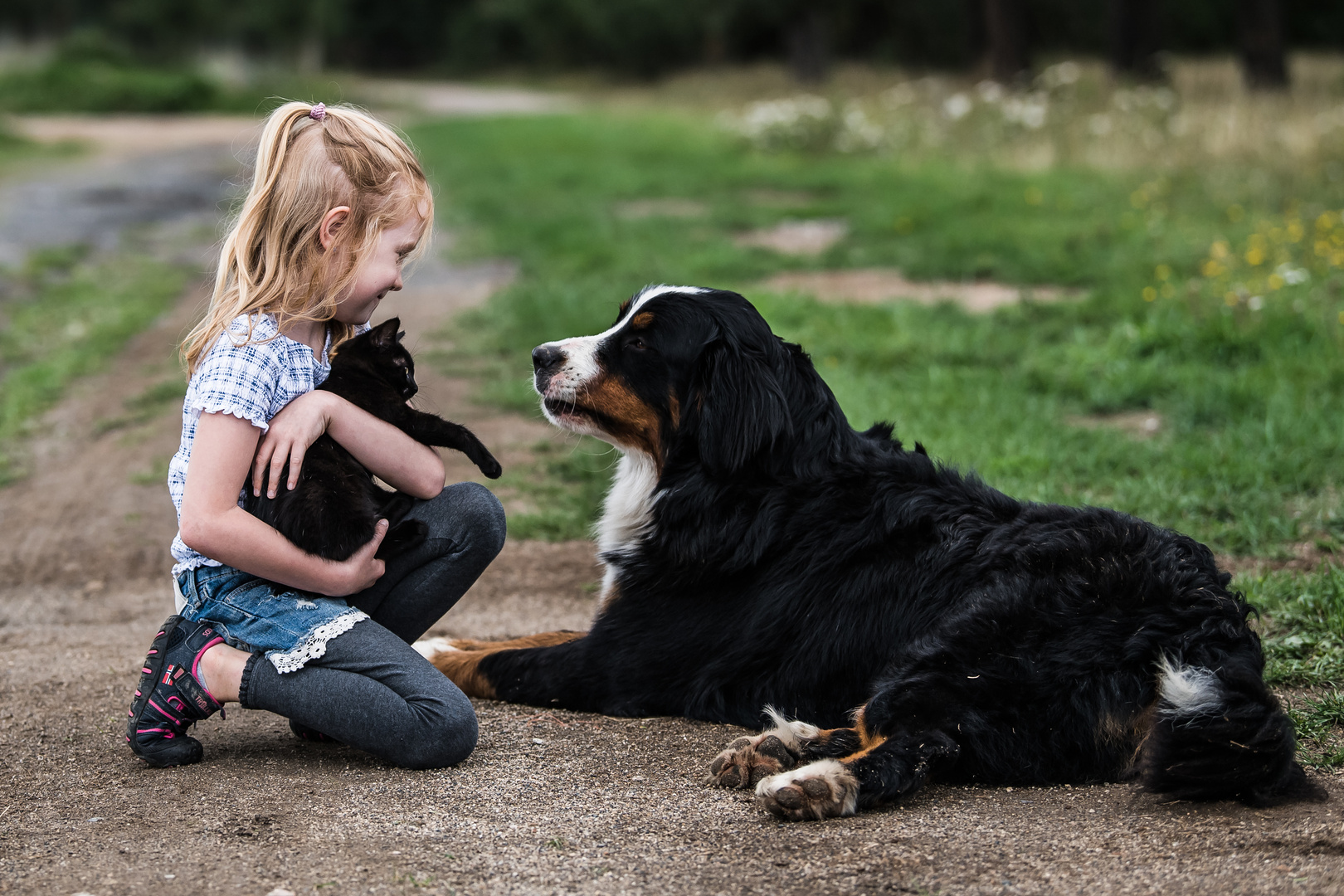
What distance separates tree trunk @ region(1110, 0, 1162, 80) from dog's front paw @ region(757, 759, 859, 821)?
2008 cm

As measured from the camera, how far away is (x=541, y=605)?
185 inches

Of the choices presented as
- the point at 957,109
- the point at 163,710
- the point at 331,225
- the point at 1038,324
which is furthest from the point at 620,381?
the point at 957,109

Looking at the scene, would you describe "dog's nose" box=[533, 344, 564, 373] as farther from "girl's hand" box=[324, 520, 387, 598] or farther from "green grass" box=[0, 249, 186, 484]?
"green grass" box=[0, 249, 186, 484]

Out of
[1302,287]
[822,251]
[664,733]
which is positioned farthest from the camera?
[822,251]

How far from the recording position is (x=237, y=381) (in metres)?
3.02

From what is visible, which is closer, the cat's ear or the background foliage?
the cat's ear

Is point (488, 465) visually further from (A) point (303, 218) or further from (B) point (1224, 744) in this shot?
(B) point (1224, 744)

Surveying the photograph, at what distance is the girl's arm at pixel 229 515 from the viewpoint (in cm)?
294

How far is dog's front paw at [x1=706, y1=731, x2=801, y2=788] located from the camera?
296 cm

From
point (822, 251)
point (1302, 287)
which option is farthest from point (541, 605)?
point (822, 251)

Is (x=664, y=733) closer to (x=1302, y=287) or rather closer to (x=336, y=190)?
(x=336, y=190)

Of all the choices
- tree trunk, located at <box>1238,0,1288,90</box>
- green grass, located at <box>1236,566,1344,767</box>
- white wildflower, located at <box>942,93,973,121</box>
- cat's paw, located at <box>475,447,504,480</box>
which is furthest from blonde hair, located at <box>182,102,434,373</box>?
tree trunk, located at <box>1238,0,1288,90</box>

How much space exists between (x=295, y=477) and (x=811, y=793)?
142 centimetres

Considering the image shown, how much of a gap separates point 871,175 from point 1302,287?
7728mm
